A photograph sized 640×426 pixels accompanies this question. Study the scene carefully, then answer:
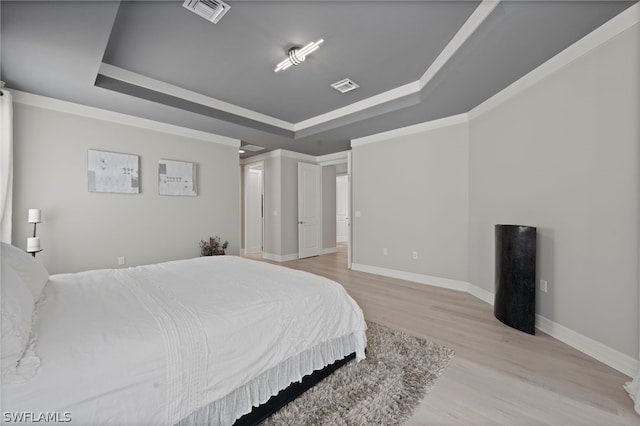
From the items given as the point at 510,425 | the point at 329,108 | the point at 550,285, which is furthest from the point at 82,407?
the point at 329,108

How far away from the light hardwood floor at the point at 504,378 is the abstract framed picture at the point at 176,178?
343cm

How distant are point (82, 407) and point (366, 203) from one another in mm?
4632

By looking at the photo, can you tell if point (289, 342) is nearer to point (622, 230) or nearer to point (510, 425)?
point (510, 425)

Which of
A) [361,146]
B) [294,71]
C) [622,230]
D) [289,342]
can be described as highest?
[294,71]

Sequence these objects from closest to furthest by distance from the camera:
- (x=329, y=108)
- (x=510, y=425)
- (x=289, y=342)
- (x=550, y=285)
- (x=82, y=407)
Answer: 1. (x=82, y=407)
2. (x=510, y=425)
3. (x=289, y=342)
4. (x=550, y=285)
5. (x=329, y=108)

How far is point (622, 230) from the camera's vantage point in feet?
6.54

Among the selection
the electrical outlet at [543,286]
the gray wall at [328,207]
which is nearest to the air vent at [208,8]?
the electrical outlet at [543,286]

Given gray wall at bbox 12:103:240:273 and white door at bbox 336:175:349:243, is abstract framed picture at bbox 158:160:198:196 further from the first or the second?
white door at bbox 336:175:349:243

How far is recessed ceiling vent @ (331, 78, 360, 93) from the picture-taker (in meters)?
3.38

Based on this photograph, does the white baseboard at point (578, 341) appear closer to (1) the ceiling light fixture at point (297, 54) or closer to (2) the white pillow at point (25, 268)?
(1) the ceiling light fixture at point (297, 54)

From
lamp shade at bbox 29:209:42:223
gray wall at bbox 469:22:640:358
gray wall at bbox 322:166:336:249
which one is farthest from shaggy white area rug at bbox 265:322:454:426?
gray wall at bbox 322:166:336:249

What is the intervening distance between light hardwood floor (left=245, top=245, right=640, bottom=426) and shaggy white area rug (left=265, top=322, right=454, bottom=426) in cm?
8

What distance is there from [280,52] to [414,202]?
2974 mm

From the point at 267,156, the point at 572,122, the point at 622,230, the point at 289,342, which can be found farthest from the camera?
the point at 267,156
